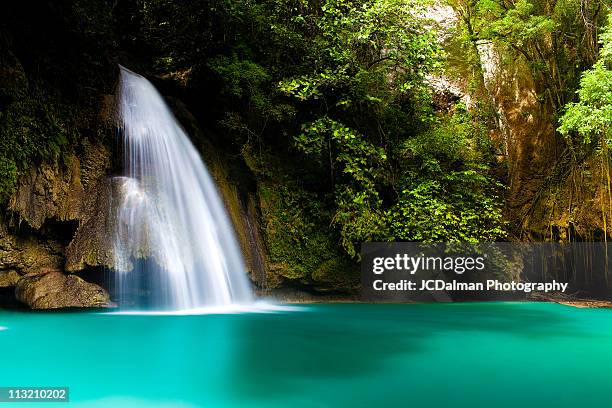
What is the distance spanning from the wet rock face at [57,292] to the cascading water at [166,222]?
A: 34 centimetres

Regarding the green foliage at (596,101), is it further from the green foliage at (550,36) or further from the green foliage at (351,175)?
the green foliage at (351,175)

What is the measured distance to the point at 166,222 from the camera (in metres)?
7.65

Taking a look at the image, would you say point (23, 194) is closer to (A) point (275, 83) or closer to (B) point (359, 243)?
(A) point (275, 83)

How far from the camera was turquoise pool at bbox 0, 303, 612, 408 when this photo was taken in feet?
9.88

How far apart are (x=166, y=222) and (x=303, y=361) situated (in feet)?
14.3

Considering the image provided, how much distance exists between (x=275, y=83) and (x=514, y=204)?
618 centimetres

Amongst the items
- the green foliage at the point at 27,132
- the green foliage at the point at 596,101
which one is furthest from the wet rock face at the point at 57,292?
the green foliage at the point at 596,101

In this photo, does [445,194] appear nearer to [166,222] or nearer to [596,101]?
[596,101]

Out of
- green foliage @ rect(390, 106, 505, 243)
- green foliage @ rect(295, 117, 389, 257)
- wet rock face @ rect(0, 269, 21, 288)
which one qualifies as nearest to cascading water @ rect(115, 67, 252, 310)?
wet rock face @ rect(0, 269, 21, 288)

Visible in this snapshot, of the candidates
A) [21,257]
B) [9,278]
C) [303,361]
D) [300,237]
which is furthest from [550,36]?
[9,278]

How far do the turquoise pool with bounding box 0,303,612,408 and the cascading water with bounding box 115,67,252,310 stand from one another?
985 millimetres

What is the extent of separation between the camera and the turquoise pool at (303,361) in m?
3.01

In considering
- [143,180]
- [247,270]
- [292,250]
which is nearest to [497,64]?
[292,250]

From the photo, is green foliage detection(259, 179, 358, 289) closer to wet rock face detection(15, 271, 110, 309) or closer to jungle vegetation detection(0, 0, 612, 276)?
jungle vegetation detection(0, 0, 612, 276)
